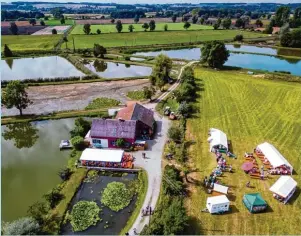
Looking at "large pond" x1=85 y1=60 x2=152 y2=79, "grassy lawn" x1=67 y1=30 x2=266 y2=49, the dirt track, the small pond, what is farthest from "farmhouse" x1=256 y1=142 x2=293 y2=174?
"grassy lawn" x1=67 y1=30 x2=266 y2=49

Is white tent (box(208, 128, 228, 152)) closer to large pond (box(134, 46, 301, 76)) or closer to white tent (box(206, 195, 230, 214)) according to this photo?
white tent (box(206, 195, 230, 214))

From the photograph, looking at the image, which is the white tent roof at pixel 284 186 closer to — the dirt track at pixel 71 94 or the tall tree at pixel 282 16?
the dirt track at pixel 71 94

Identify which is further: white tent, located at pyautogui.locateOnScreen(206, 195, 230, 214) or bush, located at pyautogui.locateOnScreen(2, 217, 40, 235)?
white tent, located at pyautogui.locateOnScreen(206, 195, 230, 214)

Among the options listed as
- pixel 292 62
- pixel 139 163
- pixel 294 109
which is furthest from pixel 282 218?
pixel 292 62

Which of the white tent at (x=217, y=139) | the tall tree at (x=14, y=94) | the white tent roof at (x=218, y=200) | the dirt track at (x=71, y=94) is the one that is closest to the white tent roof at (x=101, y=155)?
the white tent roof at (x=218, y=200)

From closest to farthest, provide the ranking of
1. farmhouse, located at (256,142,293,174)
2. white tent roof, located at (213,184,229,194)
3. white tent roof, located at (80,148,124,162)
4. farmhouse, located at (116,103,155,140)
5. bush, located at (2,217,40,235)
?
bush, located at (2,217,40,235) < white tent roof, located at (213,184,229,194) < farmhouse, located at (256,142,293,174) < white tent roof, located at (80,148,124,162) < farmhouse, located at (116,103,155,140)

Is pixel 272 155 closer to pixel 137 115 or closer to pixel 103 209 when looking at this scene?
pixel 137 115

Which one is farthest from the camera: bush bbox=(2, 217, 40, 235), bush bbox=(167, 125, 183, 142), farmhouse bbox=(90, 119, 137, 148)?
bush bbox=(167, 125, 183, 142)
